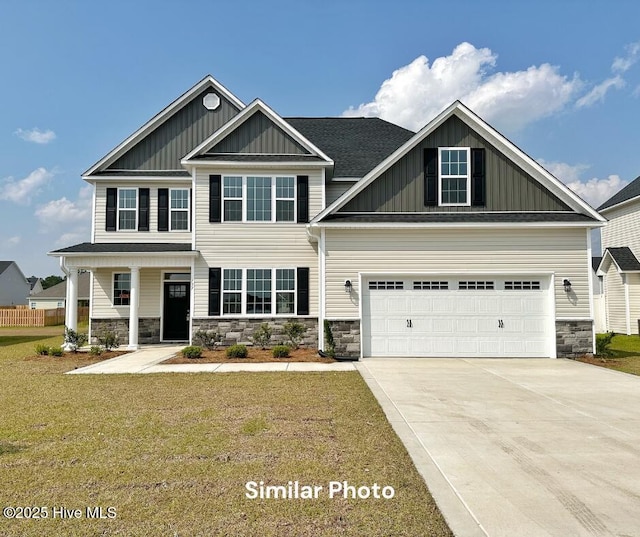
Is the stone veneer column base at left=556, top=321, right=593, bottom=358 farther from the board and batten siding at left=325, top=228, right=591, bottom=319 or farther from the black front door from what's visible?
the black front door

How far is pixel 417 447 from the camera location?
18.4 feet

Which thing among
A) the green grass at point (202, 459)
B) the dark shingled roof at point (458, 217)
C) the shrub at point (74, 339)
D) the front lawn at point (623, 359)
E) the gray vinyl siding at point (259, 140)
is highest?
the gray vinyl siding at point (259, 140)

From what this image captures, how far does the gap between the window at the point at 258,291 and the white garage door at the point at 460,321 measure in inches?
120

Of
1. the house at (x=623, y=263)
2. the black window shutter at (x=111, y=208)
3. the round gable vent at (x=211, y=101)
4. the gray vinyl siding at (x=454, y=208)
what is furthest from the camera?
Result: the house at (x=623, y=263)

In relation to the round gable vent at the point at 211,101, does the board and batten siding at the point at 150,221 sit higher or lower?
lower

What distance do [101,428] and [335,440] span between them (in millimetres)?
3280

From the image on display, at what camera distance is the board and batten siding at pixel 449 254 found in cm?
1359

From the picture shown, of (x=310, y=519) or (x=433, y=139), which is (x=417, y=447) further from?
(x=433, y=139)

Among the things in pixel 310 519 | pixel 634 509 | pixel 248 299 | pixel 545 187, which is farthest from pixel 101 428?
pixel 545 187

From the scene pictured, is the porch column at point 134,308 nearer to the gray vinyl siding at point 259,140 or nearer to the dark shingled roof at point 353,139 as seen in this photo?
the gray vinyl siding at point 259,140

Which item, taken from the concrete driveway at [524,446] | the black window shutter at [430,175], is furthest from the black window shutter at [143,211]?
the concrete driveway at [524,446]

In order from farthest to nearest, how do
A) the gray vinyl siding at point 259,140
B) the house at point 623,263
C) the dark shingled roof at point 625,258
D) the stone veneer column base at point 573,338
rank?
the dark shingled roof at point 625,258 < the house at point 623,263 < the gray vinyl siding at point 259,140 < the stone veneer column base at point 573,338

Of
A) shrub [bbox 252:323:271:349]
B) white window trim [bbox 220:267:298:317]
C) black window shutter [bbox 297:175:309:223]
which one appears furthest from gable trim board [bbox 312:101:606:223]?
shrub [bbox 252:323:271:349]

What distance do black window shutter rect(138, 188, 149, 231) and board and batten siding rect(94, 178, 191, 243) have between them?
4.7 inches
